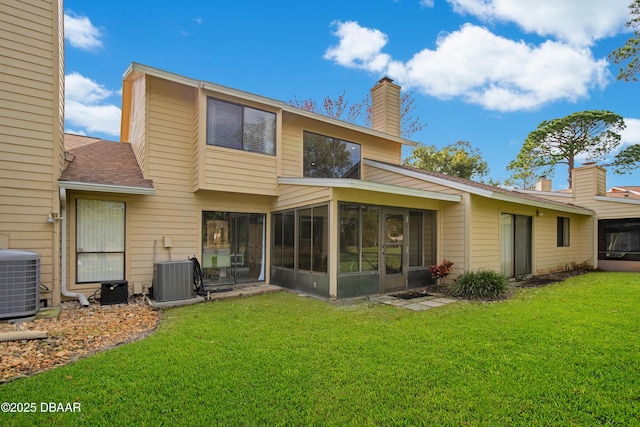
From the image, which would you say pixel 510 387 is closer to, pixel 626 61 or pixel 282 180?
pixel 282 180

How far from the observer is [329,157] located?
10141 mm

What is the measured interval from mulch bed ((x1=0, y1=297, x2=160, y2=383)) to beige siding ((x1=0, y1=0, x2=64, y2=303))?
1.07m

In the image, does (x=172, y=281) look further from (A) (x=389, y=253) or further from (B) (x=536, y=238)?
(B) (x=536, y=238)

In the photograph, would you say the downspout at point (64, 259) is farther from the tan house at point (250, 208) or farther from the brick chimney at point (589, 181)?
the brick chimney at point (589, 181)

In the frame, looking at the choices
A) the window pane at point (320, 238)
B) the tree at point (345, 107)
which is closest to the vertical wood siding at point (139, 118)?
the window pane at point (320, 238)

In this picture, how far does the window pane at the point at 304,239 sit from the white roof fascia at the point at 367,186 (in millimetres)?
744

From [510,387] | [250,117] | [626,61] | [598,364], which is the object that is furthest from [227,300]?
[626,61]

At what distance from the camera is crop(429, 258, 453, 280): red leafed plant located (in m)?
8.16

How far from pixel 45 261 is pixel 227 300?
3239mm

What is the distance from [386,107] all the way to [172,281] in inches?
352

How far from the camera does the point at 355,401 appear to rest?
2625 mm

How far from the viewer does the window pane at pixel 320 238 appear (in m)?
6.84

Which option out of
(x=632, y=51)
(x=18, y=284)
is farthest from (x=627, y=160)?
(x=18, y=284)

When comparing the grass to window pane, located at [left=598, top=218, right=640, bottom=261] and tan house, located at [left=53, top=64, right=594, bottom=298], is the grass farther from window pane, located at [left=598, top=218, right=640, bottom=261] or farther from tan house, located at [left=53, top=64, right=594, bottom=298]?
window pane, located at [left=598, top=218, right=640, bottom=261]
